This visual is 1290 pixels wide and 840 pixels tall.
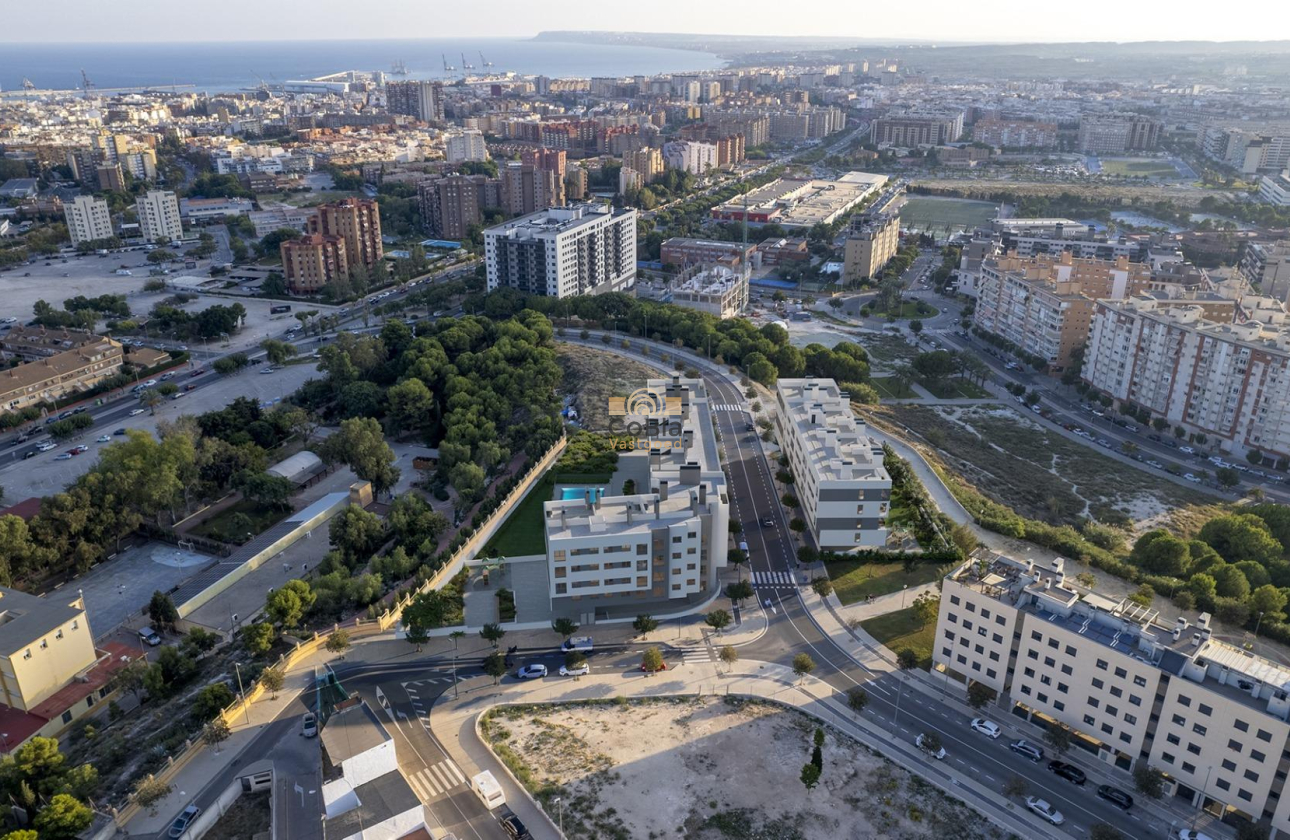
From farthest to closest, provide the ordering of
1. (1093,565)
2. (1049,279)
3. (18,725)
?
(1049,279) < (1093,565) < (18,725)

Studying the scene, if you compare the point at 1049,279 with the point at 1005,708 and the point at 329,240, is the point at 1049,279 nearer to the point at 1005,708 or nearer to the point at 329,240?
the point at 1005,708

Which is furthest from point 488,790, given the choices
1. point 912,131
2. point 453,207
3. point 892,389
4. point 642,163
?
point 912,131

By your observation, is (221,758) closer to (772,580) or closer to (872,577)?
(772,580)

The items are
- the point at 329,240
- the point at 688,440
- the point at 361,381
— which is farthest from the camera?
the point at 329,240

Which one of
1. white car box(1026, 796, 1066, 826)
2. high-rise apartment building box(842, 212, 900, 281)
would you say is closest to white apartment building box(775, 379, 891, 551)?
white car box(1026, 796, 1066, 826)

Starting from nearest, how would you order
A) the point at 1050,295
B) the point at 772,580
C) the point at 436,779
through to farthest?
the point at 436,779 < the point at 772,580 < the point at 1050,295

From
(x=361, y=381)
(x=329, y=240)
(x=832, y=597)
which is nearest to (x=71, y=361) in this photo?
(x=361, y=381)

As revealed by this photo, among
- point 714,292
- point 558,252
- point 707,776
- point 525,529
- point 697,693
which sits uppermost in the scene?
point 558,252
